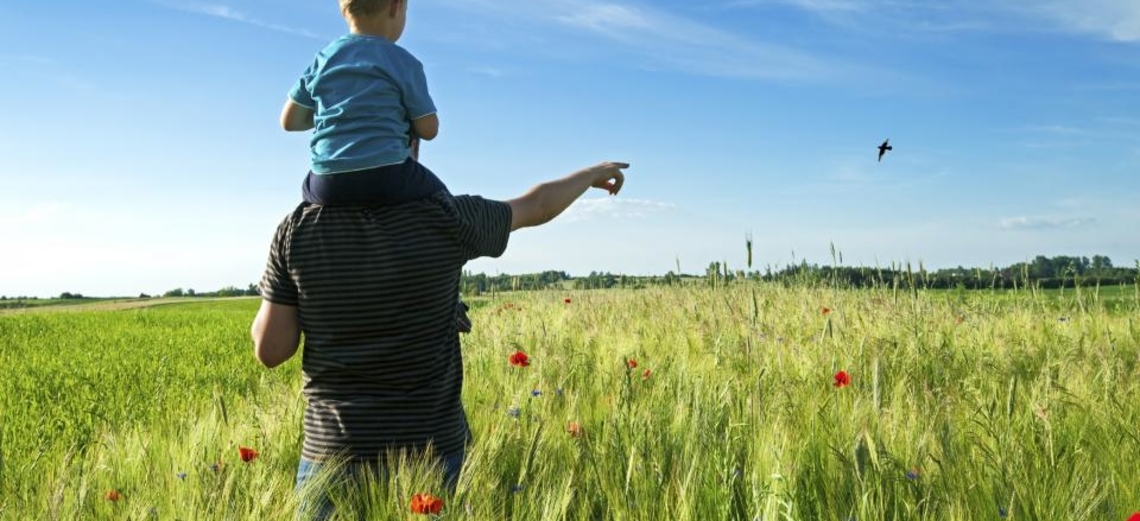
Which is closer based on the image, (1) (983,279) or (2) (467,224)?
(2) (467,224)

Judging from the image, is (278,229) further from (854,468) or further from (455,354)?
(854,468)

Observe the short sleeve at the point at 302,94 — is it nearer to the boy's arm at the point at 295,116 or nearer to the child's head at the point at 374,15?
the boy's arm at the point at 295,116

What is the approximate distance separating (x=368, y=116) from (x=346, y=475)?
111 centimetres

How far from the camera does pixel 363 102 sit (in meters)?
2.48

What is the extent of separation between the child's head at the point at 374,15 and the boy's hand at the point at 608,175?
807mm

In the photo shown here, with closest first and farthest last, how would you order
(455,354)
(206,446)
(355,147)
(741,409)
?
A: (355,147) → (455,354) → (206,446) → (741,409)

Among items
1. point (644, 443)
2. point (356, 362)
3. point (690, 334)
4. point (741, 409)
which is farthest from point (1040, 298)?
point (356, 362)

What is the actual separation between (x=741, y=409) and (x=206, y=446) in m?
2.01

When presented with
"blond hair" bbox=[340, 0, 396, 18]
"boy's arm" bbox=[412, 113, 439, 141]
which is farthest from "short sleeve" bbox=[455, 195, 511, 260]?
"blond hair" bbox=[340, 0, 396, 18]

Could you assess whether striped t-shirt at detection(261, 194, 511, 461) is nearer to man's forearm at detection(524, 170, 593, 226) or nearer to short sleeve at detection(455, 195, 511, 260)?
short sleeve at detection(455, 195, 511, 260)

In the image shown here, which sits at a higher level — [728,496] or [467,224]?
[467,224]

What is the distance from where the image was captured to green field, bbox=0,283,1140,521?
224 cm

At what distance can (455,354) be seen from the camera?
2.74 m

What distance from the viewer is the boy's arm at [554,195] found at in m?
2.80
